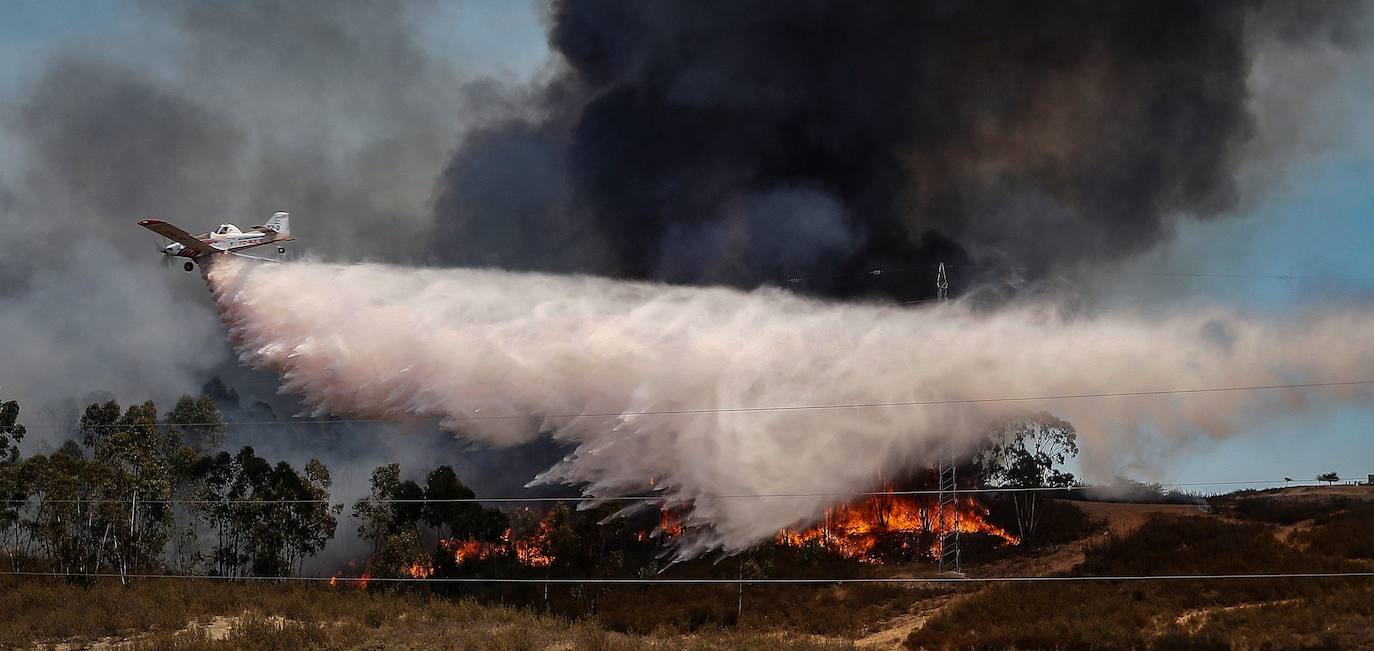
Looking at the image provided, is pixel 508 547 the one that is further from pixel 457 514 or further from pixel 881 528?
pixel 881 528

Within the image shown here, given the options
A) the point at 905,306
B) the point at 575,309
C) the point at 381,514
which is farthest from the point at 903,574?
the point at 381,514

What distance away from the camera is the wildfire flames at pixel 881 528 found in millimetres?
71625

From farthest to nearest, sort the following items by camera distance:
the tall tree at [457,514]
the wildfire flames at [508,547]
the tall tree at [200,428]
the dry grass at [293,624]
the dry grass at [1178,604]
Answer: the tall tree at [200,428] → the tall tree at [457,514] → the wildfire flames at [508,547] → the dry grass at [1178,604] → the dry grass at [293,624]

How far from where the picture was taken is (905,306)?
65375 millimetres

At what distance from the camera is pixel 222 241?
209ft

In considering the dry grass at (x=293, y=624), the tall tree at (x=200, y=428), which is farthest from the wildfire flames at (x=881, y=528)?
the tall tree at (x=200, y=428)

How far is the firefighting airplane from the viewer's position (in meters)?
61.2

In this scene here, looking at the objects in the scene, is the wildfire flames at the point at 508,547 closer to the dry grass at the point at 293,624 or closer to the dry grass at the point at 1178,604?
the dry grass at the point at 293,624

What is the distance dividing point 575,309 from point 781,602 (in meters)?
22.4

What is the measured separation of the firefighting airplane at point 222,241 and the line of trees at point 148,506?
1940cm

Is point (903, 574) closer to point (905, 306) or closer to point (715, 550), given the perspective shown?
point (715, 550)

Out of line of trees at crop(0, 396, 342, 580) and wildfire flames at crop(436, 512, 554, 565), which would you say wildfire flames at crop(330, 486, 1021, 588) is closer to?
wildfire flames at crop(436, 512, 554, 565)

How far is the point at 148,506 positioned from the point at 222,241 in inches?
963

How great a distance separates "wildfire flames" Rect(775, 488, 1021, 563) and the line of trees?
115 feet
